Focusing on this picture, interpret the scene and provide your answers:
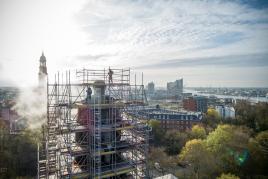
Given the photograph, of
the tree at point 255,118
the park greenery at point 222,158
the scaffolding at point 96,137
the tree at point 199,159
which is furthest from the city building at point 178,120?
the scaffolding at point 96,137

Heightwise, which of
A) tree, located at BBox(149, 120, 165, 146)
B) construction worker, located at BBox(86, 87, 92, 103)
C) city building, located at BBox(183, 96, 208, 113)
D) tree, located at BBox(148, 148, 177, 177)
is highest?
construction worker, located at BBox(86, 87, 92, 103)

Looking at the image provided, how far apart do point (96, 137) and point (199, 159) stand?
19541 millimetres

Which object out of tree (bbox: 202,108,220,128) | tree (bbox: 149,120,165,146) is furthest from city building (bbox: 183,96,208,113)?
tree (bbox: 149,120,165,146)

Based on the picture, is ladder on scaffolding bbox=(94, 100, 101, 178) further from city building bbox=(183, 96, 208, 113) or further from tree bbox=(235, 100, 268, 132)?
city building bbox=(183, 96, 208, 113)

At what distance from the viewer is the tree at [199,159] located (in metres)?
27.5

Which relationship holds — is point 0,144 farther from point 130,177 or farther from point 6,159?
point 130,177

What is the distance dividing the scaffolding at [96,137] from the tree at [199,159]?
1448cm

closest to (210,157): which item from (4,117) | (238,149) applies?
(238,149)

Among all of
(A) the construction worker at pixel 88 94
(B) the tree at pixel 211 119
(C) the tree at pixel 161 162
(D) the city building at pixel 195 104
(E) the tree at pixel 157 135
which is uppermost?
(A) the construction worker at pixel 88 94

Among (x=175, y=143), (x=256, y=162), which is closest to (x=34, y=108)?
(x=175, y=143)

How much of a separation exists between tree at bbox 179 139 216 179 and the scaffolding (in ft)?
47.5

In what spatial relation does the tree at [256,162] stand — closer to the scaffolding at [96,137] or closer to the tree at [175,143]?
the tree at [175,143]

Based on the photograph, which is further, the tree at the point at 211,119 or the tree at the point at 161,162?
the tree at the point at 211,119

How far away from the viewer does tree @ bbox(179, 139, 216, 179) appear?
2745cm
